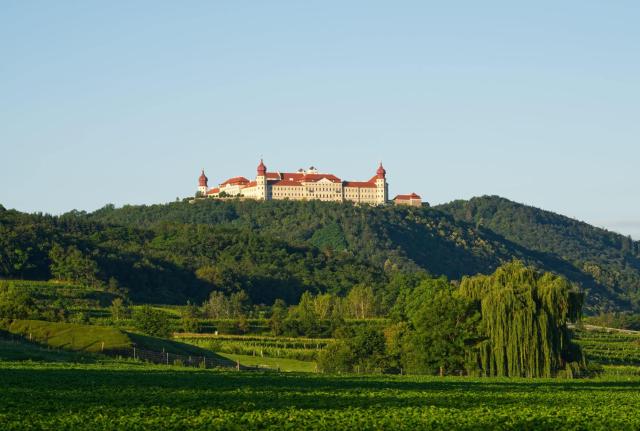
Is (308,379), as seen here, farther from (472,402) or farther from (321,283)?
(321,283)

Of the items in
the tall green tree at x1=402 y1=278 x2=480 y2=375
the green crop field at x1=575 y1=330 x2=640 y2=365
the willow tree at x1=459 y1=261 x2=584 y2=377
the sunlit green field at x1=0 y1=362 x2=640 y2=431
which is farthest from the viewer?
the green crop field at x1=575 y1=330 x2=640 y2=365

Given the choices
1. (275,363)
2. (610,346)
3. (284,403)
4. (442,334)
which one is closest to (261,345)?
(275,363)

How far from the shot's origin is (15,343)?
217 ft

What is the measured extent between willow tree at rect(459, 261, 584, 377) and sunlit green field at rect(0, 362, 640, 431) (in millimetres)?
11304

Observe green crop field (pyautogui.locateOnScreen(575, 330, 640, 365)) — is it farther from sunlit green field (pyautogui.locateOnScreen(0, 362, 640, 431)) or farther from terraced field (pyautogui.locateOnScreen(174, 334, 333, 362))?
sunlit green field (pyautogui.locateOnScreen(0, 362, 640, 431))

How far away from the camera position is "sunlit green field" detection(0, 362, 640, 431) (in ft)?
99.9

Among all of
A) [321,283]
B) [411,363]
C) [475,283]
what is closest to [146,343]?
[411,363]

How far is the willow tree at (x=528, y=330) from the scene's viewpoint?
6306 centimetres

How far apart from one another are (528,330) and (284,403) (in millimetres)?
30754

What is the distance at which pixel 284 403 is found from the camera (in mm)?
36125

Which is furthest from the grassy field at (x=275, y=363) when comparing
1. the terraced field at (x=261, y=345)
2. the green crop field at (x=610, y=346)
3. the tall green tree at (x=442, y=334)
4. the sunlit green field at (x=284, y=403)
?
the sunlit green field at (x=284, y=403)

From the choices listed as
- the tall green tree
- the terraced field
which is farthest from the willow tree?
the terraced field

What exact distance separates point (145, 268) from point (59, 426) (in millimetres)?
135848

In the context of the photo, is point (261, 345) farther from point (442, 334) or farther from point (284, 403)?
point (284, 403)
